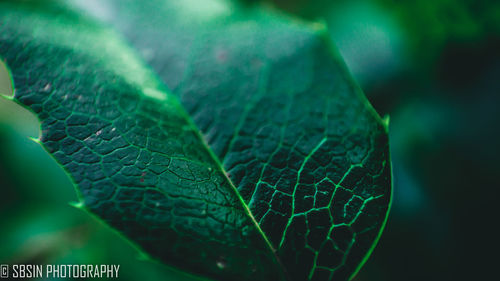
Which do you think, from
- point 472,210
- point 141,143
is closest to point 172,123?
point 141,143

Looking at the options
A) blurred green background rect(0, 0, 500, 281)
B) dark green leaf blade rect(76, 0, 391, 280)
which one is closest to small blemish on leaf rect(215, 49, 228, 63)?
dark green leaf blade rect(76, 0, 391, 280)

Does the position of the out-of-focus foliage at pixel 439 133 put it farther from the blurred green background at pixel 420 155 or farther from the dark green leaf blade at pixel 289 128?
the dark green leaf blade at pixel 289 128

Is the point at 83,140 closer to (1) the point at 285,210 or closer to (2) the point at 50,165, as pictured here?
(1) the point at 285,210

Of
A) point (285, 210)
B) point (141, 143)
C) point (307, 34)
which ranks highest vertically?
point (307, 34)

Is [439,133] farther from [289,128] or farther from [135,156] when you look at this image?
[135,156]

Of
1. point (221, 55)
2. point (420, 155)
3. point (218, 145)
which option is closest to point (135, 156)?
point (218, 145)

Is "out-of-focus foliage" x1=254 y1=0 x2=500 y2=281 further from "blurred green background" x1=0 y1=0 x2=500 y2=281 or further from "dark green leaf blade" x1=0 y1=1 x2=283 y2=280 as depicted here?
"dark green leaf blade" x1=0 y1=1 x2=283 y2=280
